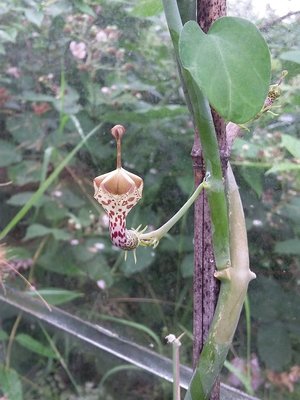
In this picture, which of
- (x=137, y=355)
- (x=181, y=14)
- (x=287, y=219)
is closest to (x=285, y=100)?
(x=287, y=219)

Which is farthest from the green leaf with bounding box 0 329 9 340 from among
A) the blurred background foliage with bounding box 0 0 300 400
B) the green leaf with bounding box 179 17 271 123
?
the green leaf with bounding box 179 17 271 123

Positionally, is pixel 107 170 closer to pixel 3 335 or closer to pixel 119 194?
pixel 3 335

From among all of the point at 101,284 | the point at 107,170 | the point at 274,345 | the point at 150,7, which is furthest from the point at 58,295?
the point at 150,7

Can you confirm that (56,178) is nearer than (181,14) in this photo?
No

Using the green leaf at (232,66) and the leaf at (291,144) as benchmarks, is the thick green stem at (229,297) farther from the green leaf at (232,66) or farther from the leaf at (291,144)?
the leaf at (291,144)

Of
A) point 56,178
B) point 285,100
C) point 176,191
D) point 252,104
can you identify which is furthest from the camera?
point 56,178

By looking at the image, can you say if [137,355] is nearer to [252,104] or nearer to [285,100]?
[285,100]

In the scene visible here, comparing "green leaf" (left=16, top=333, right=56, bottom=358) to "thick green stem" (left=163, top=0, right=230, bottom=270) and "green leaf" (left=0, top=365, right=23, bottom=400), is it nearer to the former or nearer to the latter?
Result: "green leaf" (left=0, top=365, right=23, bottom=400)
